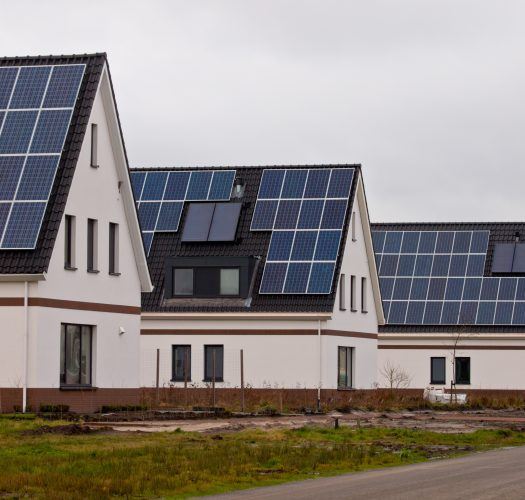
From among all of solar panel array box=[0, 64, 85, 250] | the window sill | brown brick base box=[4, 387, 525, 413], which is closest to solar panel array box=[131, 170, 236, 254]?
brown brick base box=[4, 387, 525, 413]

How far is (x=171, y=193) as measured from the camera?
2119 inches

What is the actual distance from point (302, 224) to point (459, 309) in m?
14.3

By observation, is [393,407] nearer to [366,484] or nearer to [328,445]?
[328,445]

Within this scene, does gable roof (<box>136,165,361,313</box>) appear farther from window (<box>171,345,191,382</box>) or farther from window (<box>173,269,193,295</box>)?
window (<box>171,345,191,382</box>)

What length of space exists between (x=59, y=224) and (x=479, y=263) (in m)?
31.8

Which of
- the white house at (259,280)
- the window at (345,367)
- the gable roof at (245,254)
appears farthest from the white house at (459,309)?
the gable roof at (245,254)

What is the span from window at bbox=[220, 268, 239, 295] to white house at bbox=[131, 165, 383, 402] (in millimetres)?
37

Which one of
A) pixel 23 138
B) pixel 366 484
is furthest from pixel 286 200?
pixel 366 484

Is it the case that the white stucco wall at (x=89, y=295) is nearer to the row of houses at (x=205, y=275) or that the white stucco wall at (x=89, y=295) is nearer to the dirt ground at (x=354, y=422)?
the row of houses at (x=205, y=275)

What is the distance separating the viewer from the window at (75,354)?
119 ft

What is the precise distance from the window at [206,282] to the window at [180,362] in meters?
2.00

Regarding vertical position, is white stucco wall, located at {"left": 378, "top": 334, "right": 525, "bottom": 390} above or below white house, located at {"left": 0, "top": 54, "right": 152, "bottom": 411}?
below

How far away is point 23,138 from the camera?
121 feet

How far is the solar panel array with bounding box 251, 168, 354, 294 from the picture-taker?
4909 centimetres
